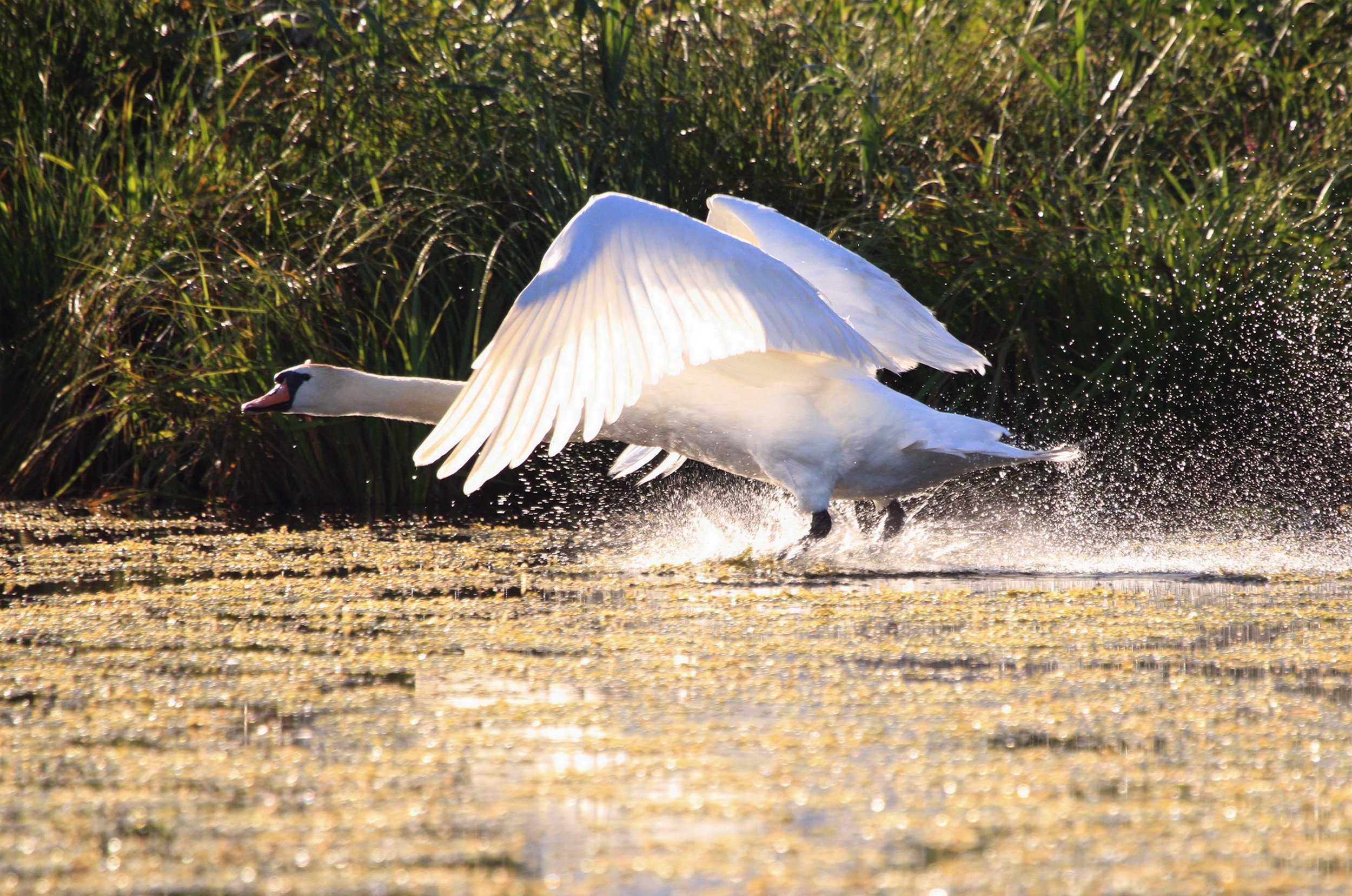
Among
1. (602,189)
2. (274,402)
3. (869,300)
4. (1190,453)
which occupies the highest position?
(602,189)

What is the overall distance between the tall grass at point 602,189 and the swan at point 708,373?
0.98 metres

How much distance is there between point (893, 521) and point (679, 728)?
9.15 feet

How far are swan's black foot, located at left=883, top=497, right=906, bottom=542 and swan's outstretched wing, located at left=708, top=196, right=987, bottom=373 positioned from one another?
1.50ft

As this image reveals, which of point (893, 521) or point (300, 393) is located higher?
point (300, 393)

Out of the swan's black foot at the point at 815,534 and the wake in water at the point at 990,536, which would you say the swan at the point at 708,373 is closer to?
the swan's black foot at the point at 815,534

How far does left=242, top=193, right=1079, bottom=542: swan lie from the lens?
13.2 ft

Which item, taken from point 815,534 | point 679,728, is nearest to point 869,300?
point 815,534

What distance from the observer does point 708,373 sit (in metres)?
4.94

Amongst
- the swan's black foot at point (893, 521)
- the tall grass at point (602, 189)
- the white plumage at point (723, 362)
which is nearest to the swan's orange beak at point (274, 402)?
the white plumage at point (723, 362)

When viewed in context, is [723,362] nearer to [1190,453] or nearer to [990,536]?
[990,536]

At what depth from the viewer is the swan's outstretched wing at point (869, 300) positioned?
5277 millimetres

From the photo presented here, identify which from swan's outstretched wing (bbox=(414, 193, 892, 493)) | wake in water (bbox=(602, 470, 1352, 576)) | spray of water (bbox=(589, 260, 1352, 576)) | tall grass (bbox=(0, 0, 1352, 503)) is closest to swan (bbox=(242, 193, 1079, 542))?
swan's outstretched wing (bbox=(414, 193, 892, 493))

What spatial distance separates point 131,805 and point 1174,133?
19.9 ft

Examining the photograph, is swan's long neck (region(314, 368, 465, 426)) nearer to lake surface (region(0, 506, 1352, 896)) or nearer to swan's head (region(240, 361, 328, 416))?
swan's head (region(240, 361, 328, 416))
